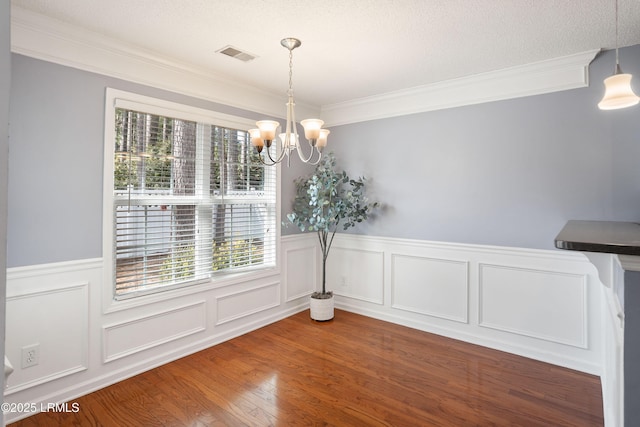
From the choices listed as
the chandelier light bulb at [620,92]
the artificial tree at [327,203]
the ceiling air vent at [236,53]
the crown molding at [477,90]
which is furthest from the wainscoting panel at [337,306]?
the ceiling air vent at [236,53]

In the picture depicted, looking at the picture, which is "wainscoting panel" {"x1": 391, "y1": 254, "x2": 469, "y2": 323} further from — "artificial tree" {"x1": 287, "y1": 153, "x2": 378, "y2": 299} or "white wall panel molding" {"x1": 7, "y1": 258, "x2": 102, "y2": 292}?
"white wall panel molding" {"x1": 7, "y1": 258, "x2": 102, "y2": 292}

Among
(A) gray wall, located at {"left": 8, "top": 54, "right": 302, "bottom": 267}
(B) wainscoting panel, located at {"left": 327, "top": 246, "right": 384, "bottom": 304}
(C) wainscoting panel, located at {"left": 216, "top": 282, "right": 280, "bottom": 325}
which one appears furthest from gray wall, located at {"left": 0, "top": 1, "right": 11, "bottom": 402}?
(B) wainscoting panel, located at {"left": 327, "top": 246, "right": 384, "bottom": 304}

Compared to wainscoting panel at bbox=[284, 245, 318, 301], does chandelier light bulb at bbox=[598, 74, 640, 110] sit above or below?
above

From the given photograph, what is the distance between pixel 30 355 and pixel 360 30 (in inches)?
122

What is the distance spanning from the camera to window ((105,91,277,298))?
2688 millimetres

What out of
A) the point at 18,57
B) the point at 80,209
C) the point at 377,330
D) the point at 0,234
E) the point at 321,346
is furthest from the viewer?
the point at 377,330

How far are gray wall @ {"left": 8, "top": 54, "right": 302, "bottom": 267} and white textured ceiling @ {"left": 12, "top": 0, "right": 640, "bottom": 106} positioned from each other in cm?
41

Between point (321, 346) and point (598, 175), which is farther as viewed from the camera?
point (321, 346)

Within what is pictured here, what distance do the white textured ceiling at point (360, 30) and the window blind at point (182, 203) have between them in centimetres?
64

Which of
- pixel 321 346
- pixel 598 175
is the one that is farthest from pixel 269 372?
pixel 598 175

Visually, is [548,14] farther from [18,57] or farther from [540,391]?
[18,57]

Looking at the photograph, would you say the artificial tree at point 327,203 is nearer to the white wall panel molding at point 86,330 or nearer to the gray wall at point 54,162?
the white wall panel molding at point 86,330

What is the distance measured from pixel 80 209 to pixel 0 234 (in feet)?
7.43

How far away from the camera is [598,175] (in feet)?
9.01
